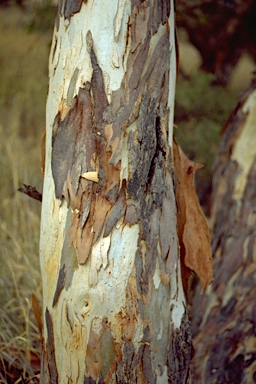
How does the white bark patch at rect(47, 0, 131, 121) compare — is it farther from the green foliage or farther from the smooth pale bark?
the green foliage

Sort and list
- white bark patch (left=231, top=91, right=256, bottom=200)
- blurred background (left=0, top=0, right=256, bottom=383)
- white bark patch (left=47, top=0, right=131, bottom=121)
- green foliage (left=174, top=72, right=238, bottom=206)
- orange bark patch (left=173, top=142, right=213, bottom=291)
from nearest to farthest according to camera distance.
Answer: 1. white bark patch (left=47, top=0, right=131, bottom=121)
2. orange bark patch (left=173, top=142, right=213, bottom=291)
3. white bark patch (left=231, top=91, right=256, bottom=200)
4. blurred background (left=0, top=0, right=256, bottom=383)
5. green foliage (left=174, top=72, right=238, bottom=206)

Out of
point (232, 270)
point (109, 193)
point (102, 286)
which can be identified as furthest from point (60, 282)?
point (232, 270)

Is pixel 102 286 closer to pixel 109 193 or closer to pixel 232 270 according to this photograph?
pixel 109 193

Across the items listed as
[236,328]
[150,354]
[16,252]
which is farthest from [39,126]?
[150,354]

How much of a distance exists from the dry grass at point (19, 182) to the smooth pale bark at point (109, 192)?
483 millimetres

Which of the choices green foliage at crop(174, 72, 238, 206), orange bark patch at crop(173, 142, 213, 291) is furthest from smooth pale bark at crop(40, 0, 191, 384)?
green foliage at crop(174, 72, 238, 206)

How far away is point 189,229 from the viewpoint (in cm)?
108

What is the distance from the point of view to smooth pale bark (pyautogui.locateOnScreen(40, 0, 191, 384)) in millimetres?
911

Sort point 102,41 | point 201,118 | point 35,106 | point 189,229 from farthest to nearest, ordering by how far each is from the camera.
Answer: point 35,106 < point 201,118 < point 189,229 < point 102,41

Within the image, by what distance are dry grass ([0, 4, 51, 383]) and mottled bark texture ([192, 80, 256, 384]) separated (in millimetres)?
473

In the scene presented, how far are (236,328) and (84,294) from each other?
0.52 meters

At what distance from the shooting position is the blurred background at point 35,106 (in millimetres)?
1654

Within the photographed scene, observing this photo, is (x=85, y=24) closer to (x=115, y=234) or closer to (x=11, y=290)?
(x=115, y=234)

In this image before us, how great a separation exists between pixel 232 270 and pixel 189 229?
0.37m
